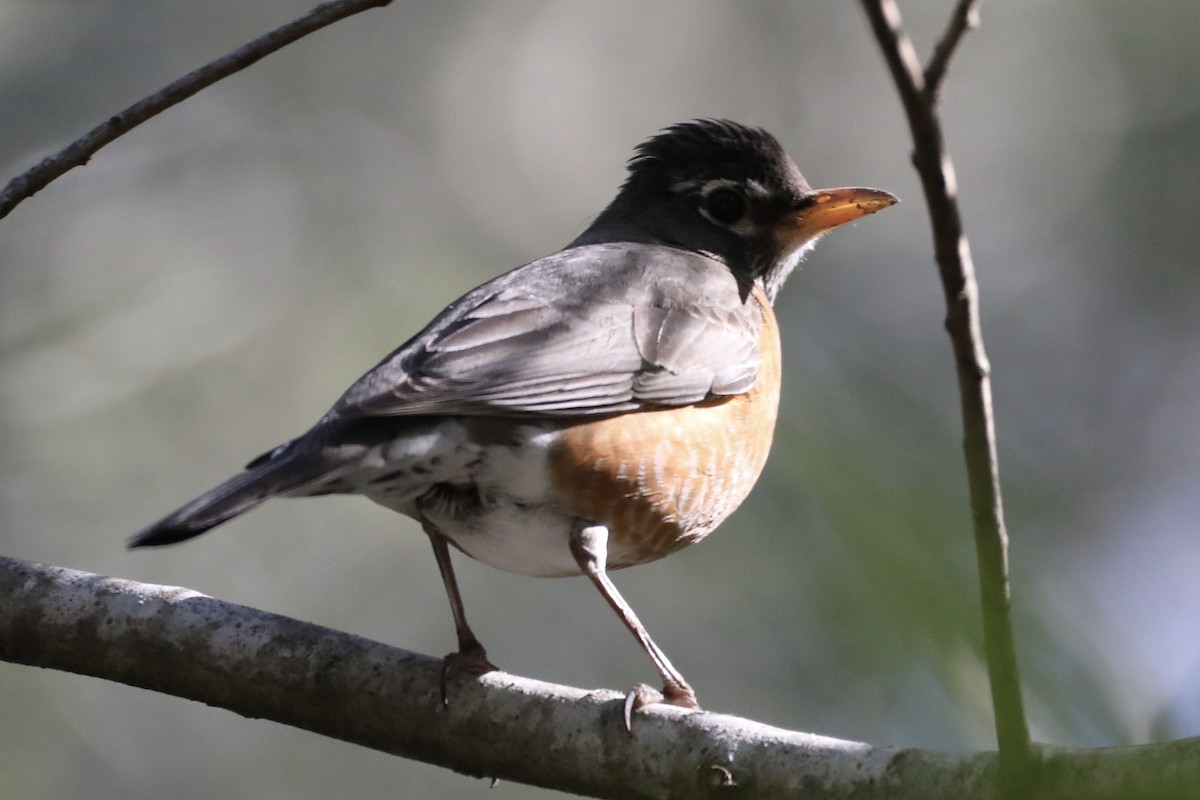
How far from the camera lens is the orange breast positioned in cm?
364

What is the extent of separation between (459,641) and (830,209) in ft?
7.25

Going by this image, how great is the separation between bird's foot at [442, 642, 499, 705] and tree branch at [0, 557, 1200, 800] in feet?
0.11

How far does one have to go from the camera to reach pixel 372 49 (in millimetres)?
10781

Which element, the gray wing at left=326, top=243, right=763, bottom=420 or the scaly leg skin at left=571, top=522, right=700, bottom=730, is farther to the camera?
the scaly leg skin at left=571, top=522, right=700, bottom=730

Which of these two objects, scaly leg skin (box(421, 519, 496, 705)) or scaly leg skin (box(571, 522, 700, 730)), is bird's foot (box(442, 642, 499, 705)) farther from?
scaly leg skin (box(571, 522, 700, 730))

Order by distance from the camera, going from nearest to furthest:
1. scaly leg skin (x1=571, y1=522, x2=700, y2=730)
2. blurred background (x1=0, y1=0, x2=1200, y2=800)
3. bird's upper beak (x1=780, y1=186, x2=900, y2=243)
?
scaly leg skin (x1=571, y1=522, x2=700, y2=730), bird's upper beak (x1=780, y1=186, x2=900, y2=243), blurred background (x1=0, y1=0, x2=1200, y2=800)

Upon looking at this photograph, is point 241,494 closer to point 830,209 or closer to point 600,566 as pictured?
point 600,566

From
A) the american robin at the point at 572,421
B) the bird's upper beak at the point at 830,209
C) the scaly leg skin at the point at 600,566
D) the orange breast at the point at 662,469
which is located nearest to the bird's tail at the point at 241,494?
the american robin at the point at 572,421

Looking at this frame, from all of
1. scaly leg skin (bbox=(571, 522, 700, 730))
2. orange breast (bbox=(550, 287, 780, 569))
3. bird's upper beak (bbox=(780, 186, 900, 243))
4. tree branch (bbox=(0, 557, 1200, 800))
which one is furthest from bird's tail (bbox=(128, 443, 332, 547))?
bird's upper beak (bbox=(780, 186, 900, 243))

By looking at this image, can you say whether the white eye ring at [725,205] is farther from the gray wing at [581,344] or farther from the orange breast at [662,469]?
the orange breast at [662,469]

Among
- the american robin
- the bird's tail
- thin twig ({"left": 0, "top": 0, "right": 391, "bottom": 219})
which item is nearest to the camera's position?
the bird's tail

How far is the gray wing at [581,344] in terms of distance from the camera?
346 centimetres

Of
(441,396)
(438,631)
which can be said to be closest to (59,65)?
(438,631)

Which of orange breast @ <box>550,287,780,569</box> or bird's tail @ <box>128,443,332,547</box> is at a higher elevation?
bird's tail @ <box>128,443,332,547</box>
